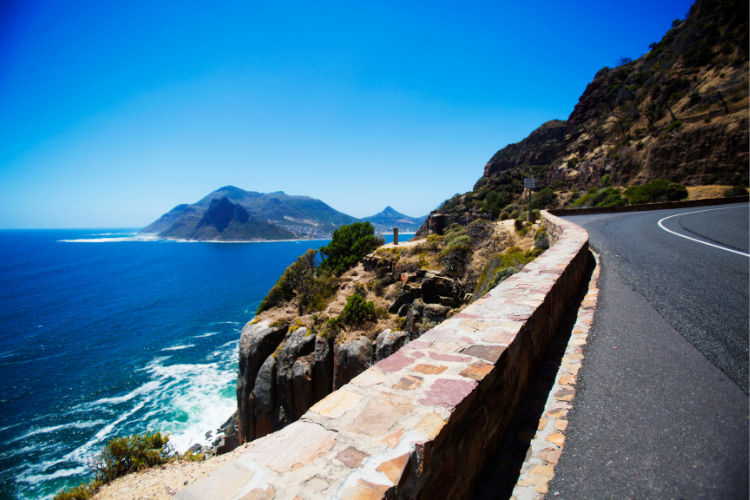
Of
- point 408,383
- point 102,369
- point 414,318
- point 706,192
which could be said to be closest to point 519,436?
point 408,383

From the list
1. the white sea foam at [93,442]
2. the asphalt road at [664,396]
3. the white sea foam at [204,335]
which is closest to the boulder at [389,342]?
the asphalt road at [664,396]

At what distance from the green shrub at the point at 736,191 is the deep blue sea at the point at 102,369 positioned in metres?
34.9

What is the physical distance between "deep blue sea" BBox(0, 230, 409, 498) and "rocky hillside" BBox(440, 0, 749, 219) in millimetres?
34522

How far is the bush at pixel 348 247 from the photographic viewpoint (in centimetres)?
2091

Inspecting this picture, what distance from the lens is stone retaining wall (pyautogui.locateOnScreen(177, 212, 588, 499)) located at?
1.40m

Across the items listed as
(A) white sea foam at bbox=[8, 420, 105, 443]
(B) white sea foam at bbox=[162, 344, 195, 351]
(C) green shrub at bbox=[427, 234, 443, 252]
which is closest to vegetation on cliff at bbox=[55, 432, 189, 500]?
(C) green shrub at bbox=[427, 234, 443, 252]

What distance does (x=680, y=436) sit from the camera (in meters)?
2.12

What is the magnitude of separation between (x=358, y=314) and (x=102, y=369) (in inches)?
932

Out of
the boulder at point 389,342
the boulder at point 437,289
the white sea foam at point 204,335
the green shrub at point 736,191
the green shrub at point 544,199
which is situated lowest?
the white sea foam at point 204,335

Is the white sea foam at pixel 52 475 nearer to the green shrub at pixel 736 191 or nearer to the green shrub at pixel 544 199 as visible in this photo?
the green shrub at pixel 736 191

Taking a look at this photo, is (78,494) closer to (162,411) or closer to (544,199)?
(162,411)

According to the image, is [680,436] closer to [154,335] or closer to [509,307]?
[509,307]

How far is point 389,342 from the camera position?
36.1ft

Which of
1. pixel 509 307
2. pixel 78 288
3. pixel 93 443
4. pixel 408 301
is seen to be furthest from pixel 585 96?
pixel 78 288
